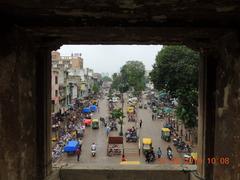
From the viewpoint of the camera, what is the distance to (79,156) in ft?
91.2

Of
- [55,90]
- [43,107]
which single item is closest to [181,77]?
[55,90]

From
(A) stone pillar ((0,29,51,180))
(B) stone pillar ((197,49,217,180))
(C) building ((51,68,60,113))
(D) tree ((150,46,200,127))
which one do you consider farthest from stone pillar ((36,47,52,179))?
(C) building ((51,68,60,113))

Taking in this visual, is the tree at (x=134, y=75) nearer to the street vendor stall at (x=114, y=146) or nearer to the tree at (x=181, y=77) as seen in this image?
the tree at (x=181, y=77)

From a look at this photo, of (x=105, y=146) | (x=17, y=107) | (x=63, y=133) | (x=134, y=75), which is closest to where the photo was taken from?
(x=17, y=107)

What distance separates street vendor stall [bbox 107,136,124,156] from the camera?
27.8m

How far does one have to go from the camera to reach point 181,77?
31562mm

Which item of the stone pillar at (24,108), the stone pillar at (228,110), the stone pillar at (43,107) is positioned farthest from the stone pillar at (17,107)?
the stone pillar at (228,110)

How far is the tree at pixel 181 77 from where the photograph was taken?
2893 cm

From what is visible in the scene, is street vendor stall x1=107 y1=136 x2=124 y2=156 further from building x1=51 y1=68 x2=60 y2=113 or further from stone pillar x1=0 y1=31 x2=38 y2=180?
stone pillar x1=0 y1=31 x2=38 y2=180

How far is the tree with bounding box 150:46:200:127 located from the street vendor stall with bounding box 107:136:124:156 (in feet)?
17.6

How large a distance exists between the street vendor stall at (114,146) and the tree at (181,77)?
5369 millimetres

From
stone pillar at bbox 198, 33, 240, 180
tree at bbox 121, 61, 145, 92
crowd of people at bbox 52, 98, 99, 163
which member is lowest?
crowd of people at bbox 52, 98, 99, 163

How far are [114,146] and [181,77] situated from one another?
7.81 metres

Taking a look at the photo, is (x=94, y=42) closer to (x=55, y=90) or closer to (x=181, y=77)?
(x=181, y=77)
